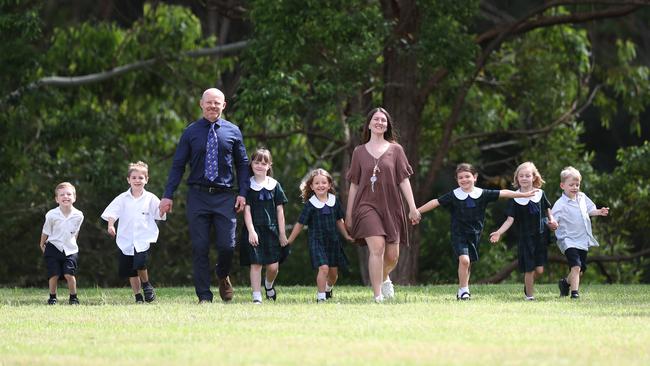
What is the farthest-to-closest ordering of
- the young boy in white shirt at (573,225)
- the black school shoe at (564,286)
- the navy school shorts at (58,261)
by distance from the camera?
the black school shoe at (564,286), the young boy in white shirt at (573,225), the navy school shorts at (58,261)

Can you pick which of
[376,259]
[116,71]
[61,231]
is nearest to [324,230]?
[376,259]

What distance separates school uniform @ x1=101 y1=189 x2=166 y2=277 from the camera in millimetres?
15586

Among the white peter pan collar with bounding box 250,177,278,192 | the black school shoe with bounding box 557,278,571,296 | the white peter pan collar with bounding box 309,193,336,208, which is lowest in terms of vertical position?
the black school shoe with bounding box 557,278,571,296

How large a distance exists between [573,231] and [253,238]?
3665 millimetres

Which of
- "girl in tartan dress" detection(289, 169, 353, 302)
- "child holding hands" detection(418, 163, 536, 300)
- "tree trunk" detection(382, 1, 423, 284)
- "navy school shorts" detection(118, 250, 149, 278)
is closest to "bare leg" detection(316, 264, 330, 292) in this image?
"girl in tartan dress" detection(289, 169, 353, 302)

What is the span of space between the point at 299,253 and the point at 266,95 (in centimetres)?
742

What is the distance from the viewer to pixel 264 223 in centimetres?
1550

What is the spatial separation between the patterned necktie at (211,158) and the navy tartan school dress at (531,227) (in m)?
3.45

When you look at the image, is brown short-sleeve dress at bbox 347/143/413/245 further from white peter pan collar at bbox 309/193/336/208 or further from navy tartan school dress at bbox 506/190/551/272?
navy tartan school dress at bbox 506/190/551/272

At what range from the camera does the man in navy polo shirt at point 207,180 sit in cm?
1470

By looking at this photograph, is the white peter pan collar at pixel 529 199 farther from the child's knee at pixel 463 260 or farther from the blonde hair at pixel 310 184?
the blonde hair at pixel 310 184

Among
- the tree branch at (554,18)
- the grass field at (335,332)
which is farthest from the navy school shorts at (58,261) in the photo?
the tree branch at (554,18)

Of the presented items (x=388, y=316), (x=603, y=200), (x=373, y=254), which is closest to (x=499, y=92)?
(x=603, y=200)

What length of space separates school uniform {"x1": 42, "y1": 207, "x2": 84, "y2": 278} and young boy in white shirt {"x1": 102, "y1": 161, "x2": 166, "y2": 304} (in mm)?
509
